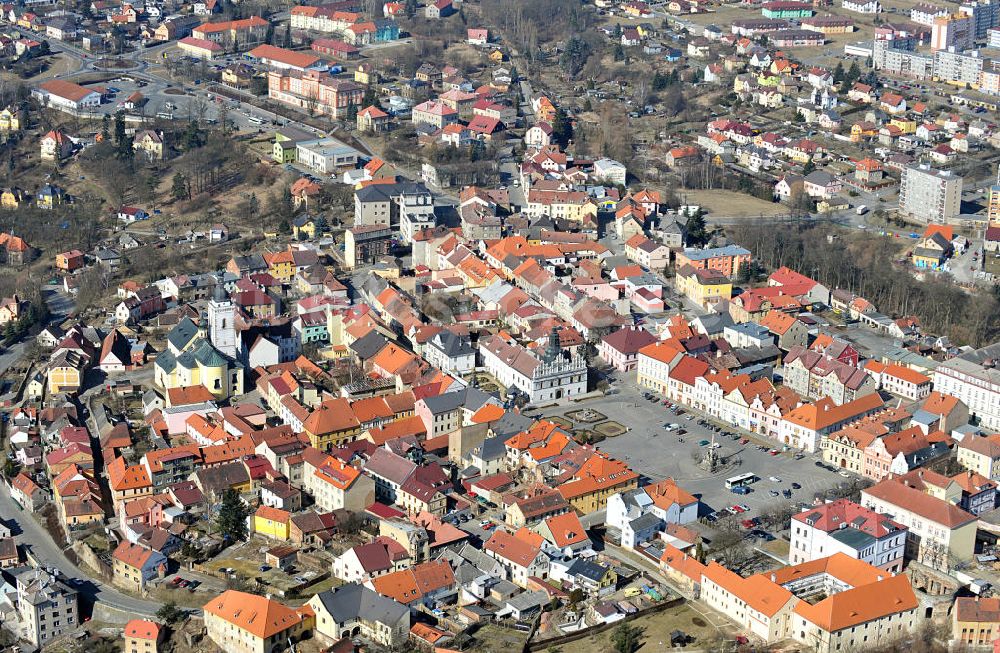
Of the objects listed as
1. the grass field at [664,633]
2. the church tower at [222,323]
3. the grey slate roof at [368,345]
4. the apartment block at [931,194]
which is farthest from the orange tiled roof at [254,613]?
the apartment block at [931,194]

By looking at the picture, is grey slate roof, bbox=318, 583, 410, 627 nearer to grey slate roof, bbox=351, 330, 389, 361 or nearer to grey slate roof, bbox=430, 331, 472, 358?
grey slate roof, bbox=430, 331, 472, 358

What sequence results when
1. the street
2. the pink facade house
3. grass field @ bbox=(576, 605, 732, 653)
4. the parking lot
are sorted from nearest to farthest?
grass field @ bbox=(576, 605, 732, 653) < the street < the parking lot < the pink facade house

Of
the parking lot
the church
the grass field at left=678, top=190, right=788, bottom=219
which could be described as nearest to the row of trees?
the grass field at left=678, top=190, right=788, bottom=219

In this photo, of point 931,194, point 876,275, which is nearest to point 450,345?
point 876,275

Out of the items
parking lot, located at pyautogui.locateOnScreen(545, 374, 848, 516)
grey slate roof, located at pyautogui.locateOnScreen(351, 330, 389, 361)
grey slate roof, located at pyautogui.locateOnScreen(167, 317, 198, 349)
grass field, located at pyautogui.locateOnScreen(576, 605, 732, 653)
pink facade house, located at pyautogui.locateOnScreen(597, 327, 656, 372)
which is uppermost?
grey slate roof, located at pyautogui.locateOnScreen(167, 317, 198, 349)

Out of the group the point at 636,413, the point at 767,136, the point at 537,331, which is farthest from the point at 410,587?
the point at 767,136

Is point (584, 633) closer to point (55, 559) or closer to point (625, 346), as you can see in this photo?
point (55, 559)
